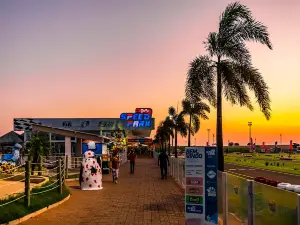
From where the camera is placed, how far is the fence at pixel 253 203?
560cm

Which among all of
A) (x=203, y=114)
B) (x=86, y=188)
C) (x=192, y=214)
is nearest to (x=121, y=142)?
(x=203, y=114)

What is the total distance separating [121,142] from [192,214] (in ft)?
156

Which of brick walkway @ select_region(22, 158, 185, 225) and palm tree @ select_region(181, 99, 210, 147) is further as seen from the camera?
palm tree @ select_region(181, 99, 210, 147)

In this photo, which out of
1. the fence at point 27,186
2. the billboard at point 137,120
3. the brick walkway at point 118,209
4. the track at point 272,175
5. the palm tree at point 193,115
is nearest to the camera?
the brick walkway at point 118,209

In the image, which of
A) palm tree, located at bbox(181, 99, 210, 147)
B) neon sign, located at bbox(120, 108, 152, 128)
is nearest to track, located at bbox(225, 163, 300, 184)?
palm tree, located at bbox(181, 99, 210, 147)

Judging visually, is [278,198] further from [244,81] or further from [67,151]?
[67,151]

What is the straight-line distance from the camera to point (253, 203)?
728cm

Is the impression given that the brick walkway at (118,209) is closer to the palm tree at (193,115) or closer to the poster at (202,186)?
the poster at (202,186)

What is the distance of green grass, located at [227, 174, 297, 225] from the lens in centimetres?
559

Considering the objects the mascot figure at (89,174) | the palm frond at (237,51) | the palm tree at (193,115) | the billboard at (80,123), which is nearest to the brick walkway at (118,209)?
the mascot figure at (89,174)

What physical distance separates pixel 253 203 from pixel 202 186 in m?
2.51

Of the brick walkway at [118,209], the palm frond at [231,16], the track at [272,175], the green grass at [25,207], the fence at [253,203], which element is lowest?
the track at [272,175]

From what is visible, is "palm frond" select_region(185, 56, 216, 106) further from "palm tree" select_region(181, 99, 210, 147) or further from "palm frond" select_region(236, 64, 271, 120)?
"palm tree" select_region(181, 99, 210, 147)

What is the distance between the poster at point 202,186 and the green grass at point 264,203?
50 cm
